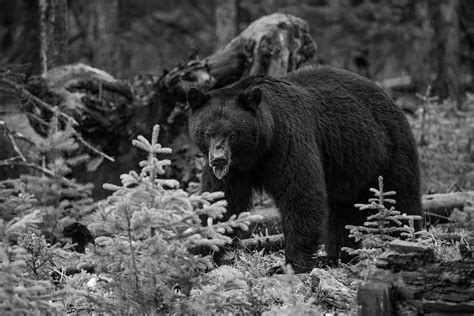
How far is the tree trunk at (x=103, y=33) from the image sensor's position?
1330 centimetres

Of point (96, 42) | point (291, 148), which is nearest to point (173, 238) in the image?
point (291, 148)

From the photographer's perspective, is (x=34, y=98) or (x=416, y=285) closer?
(x=416, y=285)

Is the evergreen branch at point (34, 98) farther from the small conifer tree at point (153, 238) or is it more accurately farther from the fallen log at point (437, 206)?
the small conifer tree at point (153, 238)

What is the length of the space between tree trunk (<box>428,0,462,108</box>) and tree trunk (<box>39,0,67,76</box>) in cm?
694

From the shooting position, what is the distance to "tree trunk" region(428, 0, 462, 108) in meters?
13.7

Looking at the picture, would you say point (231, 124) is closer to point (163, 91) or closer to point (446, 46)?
point (163, 91)

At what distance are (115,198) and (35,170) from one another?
4.47m

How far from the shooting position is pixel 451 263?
13.8 ft

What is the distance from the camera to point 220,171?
5.84m

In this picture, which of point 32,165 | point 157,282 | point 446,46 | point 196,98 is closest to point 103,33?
point 446,46

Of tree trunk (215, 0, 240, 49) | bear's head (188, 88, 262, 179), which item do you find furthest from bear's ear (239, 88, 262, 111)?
tree trunk (215, 0, 240, 49)

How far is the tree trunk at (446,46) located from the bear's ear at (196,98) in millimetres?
8396

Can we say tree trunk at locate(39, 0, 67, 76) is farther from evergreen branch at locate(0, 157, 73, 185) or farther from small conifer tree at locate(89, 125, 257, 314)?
small conifer tree at locate(89, 125, 257, 314)

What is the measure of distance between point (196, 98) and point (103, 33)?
311 inches
